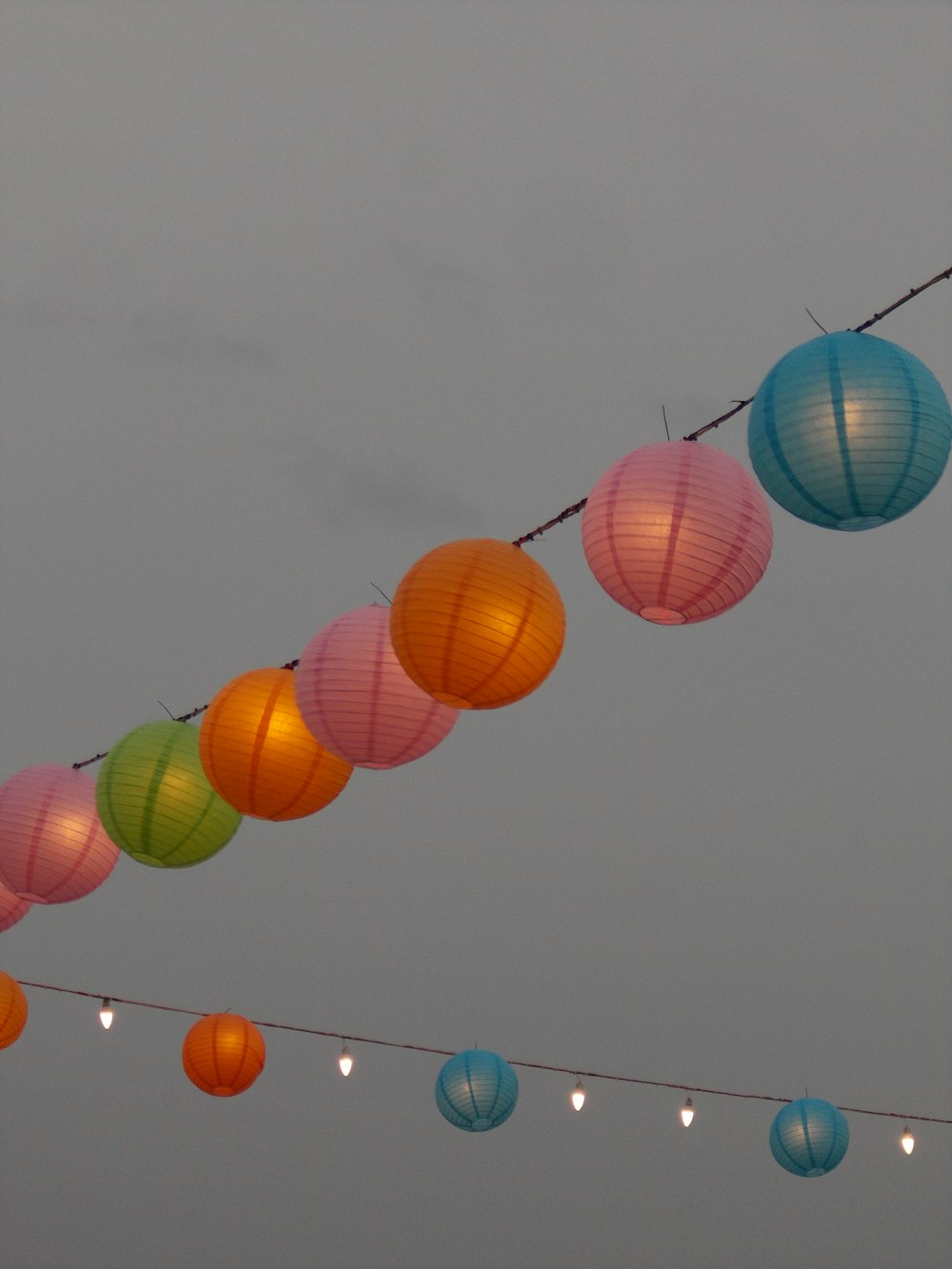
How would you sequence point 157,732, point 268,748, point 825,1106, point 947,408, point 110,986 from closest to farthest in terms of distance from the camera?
point 947,408 < point 268,748 < point 157,732 < point 825,1106 < point 110,986

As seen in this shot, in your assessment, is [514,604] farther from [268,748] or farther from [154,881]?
[154,881]

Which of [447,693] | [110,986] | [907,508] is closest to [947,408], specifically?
[907,508]

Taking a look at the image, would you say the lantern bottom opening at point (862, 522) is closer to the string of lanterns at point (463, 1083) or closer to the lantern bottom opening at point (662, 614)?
the lantern bottom opening at point (662, 614)

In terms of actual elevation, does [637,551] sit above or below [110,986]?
below

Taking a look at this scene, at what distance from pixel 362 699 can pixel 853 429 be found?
6.36 feet

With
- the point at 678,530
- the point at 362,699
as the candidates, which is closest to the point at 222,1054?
the point at 362,699

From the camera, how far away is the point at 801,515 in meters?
4.22

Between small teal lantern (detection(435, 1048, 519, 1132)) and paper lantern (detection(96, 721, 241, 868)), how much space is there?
3839 mm

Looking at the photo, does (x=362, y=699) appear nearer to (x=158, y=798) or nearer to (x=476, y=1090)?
(x=158, y=798)

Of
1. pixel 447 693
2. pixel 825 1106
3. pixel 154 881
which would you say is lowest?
pixel 825 1106

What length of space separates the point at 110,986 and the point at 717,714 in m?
6.67

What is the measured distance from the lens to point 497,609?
4445 millimetres

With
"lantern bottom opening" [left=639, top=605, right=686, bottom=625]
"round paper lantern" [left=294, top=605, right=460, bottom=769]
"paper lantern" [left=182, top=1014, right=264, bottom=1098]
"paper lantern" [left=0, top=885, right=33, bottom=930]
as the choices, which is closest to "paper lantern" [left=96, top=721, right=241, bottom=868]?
"round paper lantern" [left=294, top=605, right=460, bottom=769]

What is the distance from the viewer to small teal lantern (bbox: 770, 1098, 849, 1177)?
9.06m
